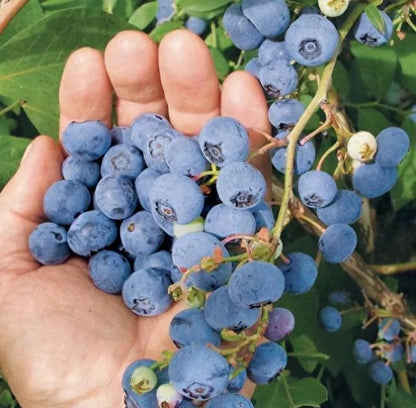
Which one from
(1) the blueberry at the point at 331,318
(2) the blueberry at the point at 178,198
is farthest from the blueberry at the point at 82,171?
(1) the blueberry at the point at 331,318

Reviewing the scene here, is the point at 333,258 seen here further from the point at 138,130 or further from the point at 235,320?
the point at 138,130

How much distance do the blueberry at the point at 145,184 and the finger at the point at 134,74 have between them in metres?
0.30

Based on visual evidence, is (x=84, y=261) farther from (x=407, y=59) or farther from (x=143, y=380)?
(x=407, y=59)

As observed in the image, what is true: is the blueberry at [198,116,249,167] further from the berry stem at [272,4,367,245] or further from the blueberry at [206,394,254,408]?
the blueberry at [206,394,254,408]

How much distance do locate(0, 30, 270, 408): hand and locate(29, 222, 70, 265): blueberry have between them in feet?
0.10

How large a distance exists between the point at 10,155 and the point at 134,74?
489 mm

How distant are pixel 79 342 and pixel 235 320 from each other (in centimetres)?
50

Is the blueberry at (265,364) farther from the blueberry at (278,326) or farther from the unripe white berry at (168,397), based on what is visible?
the unripe white berry at (168,397)

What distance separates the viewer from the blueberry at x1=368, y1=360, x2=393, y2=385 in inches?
92.7

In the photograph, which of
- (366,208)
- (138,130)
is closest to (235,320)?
(138,130)

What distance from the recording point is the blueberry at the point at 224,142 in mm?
1551

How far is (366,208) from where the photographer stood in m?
2.62

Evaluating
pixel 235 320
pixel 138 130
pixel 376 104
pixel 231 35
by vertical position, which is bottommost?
pixel 376 104

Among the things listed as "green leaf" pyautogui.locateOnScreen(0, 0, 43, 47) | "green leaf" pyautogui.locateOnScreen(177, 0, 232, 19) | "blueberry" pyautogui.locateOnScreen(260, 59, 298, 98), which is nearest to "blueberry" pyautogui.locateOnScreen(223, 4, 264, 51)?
"blueberry" pyautogui.locateOnScreen(260, 59, 298, 98)
